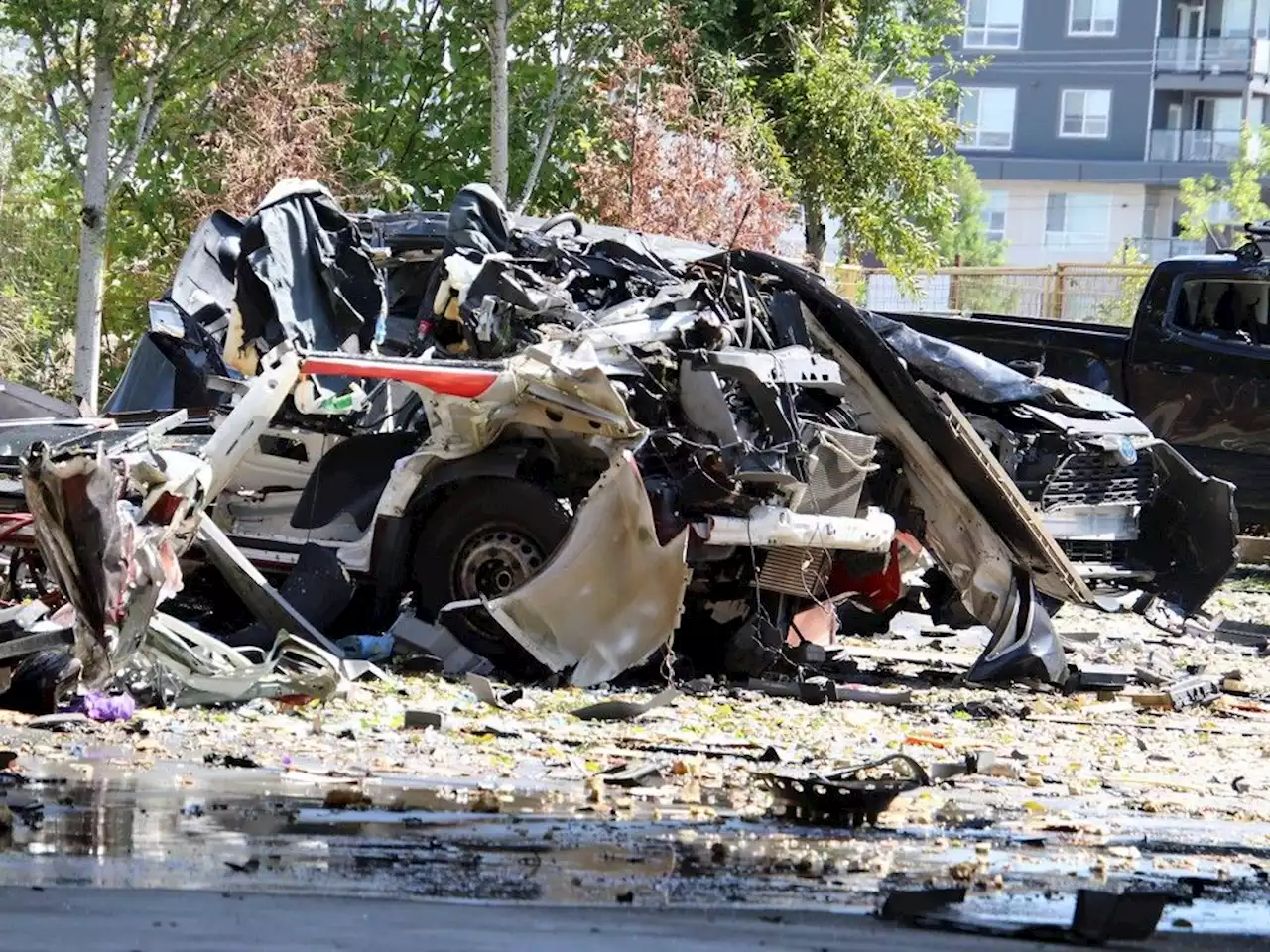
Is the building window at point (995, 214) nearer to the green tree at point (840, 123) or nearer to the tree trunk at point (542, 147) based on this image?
the green tree at point (840, 123)

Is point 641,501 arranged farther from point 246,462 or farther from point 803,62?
point 803,62

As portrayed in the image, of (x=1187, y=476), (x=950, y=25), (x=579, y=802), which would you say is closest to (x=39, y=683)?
(x=579, y=802)

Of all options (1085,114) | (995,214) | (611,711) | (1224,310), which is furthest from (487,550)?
(995,214)

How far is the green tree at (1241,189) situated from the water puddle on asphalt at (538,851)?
36754mm

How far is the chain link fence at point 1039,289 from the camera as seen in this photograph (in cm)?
2772

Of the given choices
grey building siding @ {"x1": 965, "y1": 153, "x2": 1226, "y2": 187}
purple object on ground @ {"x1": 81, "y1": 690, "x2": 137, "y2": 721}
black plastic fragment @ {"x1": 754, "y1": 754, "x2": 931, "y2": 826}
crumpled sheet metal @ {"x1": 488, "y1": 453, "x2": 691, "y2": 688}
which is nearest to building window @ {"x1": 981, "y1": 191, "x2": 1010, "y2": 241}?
grey building siding @ {"x1": 965, "y1": 153, "x2": 1226, "y2": 187}

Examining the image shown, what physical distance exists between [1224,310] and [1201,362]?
526mm

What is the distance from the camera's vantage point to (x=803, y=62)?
25.1 meters

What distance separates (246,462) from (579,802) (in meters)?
4.67

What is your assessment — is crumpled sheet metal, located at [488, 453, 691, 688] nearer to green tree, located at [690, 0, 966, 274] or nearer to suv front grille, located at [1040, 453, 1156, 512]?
suv front grille, located at [1040, 453, 1156, 512]

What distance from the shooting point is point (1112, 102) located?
185 ft

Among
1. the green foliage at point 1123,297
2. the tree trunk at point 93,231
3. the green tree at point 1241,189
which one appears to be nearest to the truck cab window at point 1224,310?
the tree trunk at point 93,231

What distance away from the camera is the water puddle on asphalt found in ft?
18.0

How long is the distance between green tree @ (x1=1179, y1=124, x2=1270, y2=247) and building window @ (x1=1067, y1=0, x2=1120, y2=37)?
9274mm
